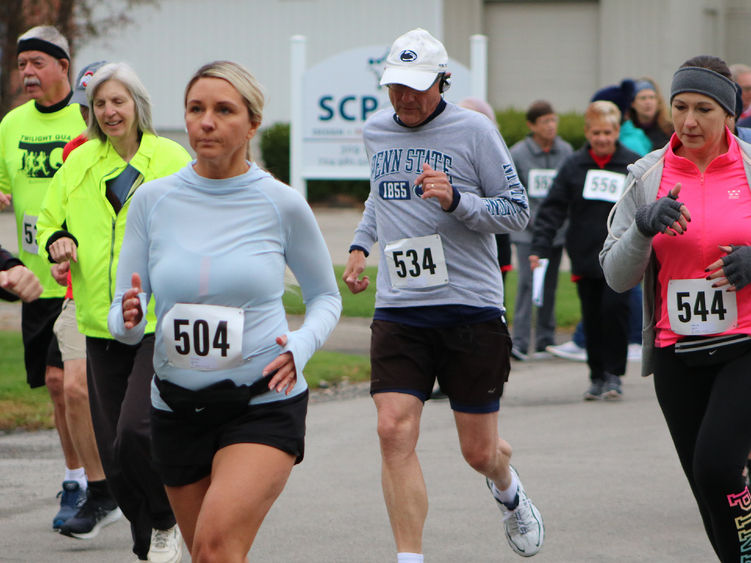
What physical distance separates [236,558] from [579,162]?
21.2 feet

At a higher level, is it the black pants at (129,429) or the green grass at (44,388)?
the black pants at (129,429)

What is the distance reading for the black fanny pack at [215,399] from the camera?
12.8ft

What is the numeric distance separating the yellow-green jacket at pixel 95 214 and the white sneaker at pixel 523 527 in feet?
5.97

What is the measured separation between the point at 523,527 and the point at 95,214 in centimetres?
228

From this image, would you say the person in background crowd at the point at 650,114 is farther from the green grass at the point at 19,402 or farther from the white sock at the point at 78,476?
the white sock at the point at 78,476

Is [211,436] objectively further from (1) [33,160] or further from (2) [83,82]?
(1) [33,160]

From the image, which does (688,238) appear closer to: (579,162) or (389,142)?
(389,142)

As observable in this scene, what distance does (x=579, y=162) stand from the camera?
31.7 feet

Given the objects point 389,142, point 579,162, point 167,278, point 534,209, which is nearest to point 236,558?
point 167,278

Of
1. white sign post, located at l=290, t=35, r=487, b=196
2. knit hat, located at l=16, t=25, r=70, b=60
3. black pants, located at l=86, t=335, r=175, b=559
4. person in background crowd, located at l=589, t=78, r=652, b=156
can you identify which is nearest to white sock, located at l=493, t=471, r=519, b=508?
black pants, located at l=86, t=335, r=175, b=559

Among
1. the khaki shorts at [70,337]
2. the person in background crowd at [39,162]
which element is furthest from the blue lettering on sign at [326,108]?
the khaki shorts at [70,337]

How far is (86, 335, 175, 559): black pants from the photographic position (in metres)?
4.93

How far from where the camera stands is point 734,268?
4367 mm

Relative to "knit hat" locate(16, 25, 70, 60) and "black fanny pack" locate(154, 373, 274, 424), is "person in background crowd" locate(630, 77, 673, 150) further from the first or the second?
"black fanny pack" locate(154, 373, 274, 424)
